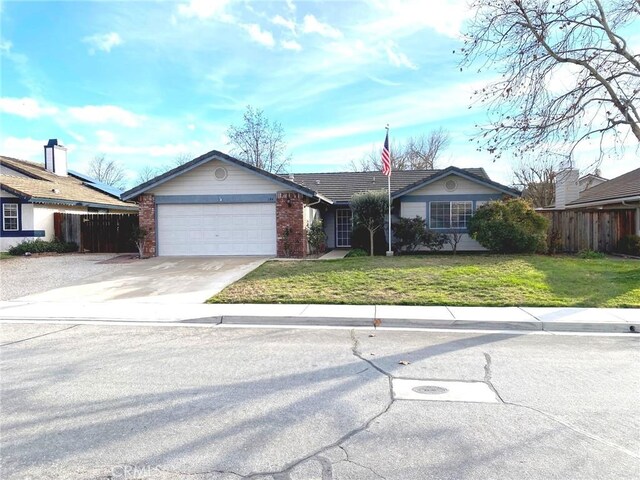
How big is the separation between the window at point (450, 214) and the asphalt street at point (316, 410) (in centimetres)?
1308

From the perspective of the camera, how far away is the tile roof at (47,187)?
21.2 meters

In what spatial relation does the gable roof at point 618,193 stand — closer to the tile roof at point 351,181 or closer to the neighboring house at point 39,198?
the tile roof at point 351,181

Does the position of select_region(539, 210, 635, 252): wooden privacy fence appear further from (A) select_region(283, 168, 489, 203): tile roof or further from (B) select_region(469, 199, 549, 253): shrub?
(A) select_region(283, 168, 489, 203): tile roof

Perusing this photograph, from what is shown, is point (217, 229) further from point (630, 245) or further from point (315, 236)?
point (630, 245)

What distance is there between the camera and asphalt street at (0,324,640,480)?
10.8 ft

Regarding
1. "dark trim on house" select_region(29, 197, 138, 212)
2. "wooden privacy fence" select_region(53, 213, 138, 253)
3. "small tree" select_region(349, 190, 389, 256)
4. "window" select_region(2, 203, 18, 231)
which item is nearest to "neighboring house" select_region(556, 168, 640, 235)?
"small tree" select_region(349, 190, 389, 256)

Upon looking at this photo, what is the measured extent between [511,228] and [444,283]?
7.19 metres

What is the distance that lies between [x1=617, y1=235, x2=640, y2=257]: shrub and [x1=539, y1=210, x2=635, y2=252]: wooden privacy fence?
57 cm

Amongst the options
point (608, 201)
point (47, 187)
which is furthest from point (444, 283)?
point (47, 187)

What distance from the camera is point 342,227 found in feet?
78.4

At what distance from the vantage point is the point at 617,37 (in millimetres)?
13039

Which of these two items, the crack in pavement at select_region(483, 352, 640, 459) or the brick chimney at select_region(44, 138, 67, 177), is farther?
the brick chimney at select_region(44, 138, 67, 177)

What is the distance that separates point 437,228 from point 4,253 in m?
20.0

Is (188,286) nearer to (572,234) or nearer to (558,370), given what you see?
(558,370)
